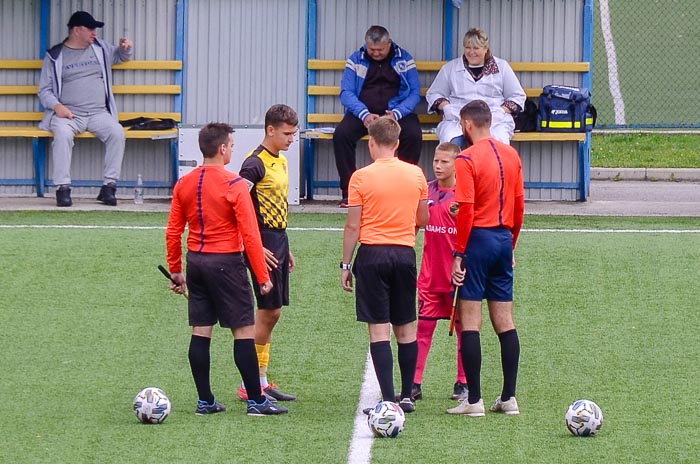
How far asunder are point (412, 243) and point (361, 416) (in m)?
0.96

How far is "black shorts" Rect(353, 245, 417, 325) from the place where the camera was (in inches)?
274

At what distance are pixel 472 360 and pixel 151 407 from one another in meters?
1.68

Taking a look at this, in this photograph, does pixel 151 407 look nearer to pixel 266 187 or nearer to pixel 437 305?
pixel 266 187

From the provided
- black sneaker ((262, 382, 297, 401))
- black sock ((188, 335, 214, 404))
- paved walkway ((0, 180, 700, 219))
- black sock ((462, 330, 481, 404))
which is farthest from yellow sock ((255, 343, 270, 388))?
paved walkway ((0, 180, 700, 219))

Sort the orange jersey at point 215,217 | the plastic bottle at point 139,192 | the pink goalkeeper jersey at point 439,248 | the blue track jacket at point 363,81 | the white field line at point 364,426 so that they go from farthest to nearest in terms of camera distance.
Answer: the plastic bottle at point 139,192, the blue track jacket at point 363,81, the pink goalkeeper jersey at point 439,248, the orange jersey at point 215,217, the white field line at point 364,426

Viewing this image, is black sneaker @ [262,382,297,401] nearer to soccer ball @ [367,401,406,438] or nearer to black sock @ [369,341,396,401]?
black sock @ [369,341,396,401]

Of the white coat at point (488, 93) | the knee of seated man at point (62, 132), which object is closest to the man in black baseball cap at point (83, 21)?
the knee of seated man at point (62, 132)

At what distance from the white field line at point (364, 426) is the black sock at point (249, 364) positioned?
22.0 inches

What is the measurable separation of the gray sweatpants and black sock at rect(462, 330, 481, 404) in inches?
302

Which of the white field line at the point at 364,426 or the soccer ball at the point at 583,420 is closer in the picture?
the white field line at the point at 364,426

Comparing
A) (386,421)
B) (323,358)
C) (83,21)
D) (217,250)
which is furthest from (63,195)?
(386,421)

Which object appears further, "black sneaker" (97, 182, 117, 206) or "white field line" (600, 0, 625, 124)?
"white field line" (600, 0, 625, 124)

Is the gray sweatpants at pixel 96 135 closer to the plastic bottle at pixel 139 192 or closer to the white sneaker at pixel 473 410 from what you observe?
the plastic bottle at pixel 139 192

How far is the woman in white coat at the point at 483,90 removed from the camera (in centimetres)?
1327
